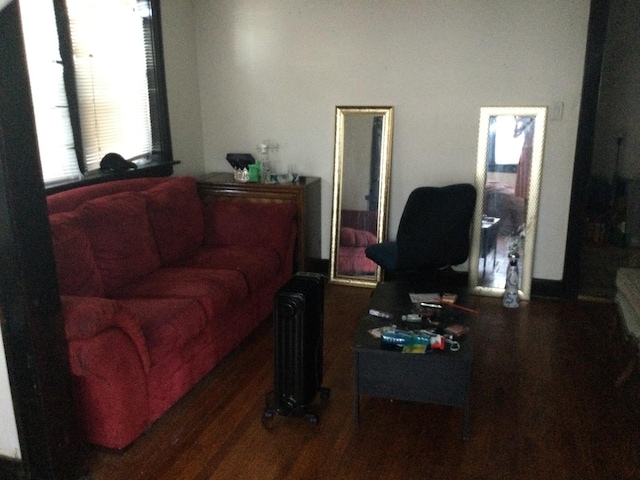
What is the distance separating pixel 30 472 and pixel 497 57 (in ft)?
11.4

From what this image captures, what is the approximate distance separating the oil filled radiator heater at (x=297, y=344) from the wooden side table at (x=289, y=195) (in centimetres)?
138

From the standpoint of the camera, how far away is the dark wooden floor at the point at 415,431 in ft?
6.88

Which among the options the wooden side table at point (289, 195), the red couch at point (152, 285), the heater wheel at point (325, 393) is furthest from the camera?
the wooden side table at point (289, 195)

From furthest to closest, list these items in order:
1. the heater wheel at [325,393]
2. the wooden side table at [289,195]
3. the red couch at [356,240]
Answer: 1. the red couch at [356,240]
2. the wooden side table at [289,195]
3. the heater wheel at [325,393]

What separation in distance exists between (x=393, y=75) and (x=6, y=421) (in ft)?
10.2

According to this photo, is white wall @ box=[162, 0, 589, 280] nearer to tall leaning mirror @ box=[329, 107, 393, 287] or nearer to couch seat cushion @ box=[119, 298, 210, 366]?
tall leaning mirror @ box=[329, 107, 393, 287]

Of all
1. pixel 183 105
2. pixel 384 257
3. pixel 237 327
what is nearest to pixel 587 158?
pixel 384 257

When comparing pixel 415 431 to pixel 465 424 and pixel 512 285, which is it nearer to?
pixel 465 424

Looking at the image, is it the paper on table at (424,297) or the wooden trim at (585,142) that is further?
the wooden trim at (585,142)

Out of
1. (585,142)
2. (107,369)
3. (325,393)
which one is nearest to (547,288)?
(585,142)

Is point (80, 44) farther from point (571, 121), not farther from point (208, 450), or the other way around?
point (571, 121)

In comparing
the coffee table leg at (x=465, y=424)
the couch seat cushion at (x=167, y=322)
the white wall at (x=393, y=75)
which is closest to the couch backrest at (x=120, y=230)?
the couch seat cushion at (x=167, y=322)

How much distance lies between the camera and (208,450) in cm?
221

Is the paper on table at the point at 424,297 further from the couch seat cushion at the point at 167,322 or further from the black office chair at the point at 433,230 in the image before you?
the couch seat cushion at the point at 167,322
